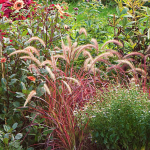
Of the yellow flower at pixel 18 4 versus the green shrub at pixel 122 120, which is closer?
the green shrub at pixel 122 120

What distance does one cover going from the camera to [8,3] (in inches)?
132

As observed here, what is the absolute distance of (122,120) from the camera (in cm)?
200

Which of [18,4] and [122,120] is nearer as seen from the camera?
[122,120]

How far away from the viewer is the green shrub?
2.01 metres

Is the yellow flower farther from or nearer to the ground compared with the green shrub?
farther from the ground

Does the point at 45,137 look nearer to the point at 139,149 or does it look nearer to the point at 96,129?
the point at 96,129

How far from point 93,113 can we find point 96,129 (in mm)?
140

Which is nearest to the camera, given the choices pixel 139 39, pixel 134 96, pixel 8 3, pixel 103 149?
pixel 134 96

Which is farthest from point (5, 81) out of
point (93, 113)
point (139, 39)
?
point (139, 39)

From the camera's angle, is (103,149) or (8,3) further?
(8,3)

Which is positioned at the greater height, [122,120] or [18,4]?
[18,4]

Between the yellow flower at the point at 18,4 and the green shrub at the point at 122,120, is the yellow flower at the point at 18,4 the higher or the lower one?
the higher one

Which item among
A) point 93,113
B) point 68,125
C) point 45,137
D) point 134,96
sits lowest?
point 45,137

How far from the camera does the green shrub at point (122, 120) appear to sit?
201 cm
